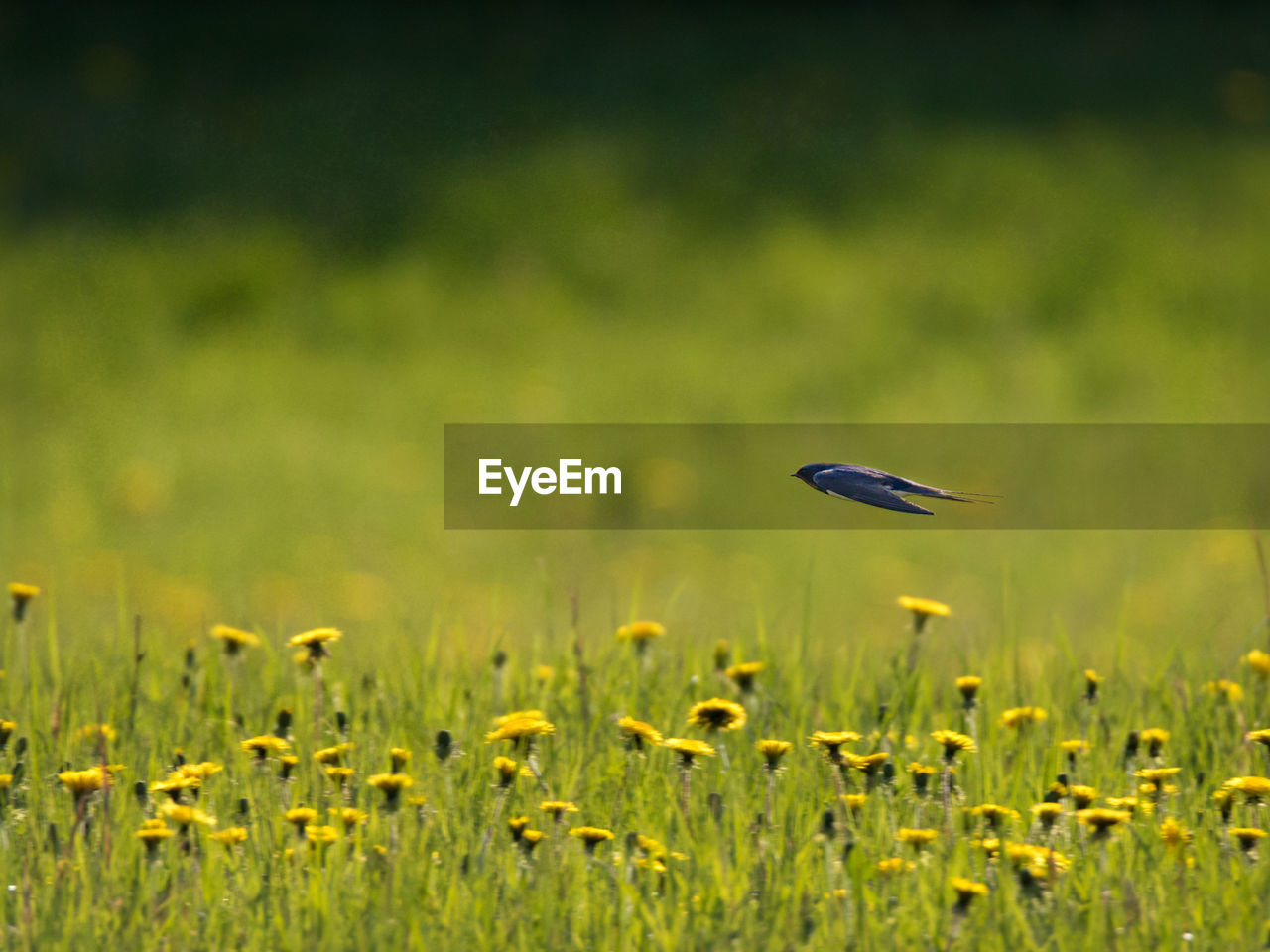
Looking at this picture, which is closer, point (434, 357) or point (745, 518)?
point (745, 518)

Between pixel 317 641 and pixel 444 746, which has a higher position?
pixel 317 641

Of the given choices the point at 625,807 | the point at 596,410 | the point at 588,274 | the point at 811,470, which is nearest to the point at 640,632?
the point at 625,807

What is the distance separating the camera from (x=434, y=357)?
8.05m

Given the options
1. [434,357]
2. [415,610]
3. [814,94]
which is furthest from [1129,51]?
[415,610]

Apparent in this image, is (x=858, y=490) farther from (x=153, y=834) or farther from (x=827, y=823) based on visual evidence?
(x=153, y=834)

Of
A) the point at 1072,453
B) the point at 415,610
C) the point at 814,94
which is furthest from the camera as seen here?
the point at 814,94

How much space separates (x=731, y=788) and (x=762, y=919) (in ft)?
1.19

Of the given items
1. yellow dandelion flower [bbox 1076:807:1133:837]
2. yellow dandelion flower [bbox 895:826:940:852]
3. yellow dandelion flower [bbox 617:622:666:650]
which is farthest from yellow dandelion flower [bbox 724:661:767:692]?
yellow dandelion flower [bbox 1076:807:1133:837]

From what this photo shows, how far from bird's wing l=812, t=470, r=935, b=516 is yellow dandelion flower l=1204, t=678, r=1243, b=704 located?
108 cm

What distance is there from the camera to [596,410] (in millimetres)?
7496

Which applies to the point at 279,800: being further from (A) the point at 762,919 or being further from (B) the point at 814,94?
(B) the point at 814,94

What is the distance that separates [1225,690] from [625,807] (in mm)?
→ 1283

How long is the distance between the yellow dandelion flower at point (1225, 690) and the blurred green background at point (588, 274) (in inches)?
65.8

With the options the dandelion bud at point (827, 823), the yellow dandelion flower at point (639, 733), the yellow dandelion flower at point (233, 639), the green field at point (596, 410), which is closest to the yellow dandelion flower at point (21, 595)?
the green field at point (596, 410)
